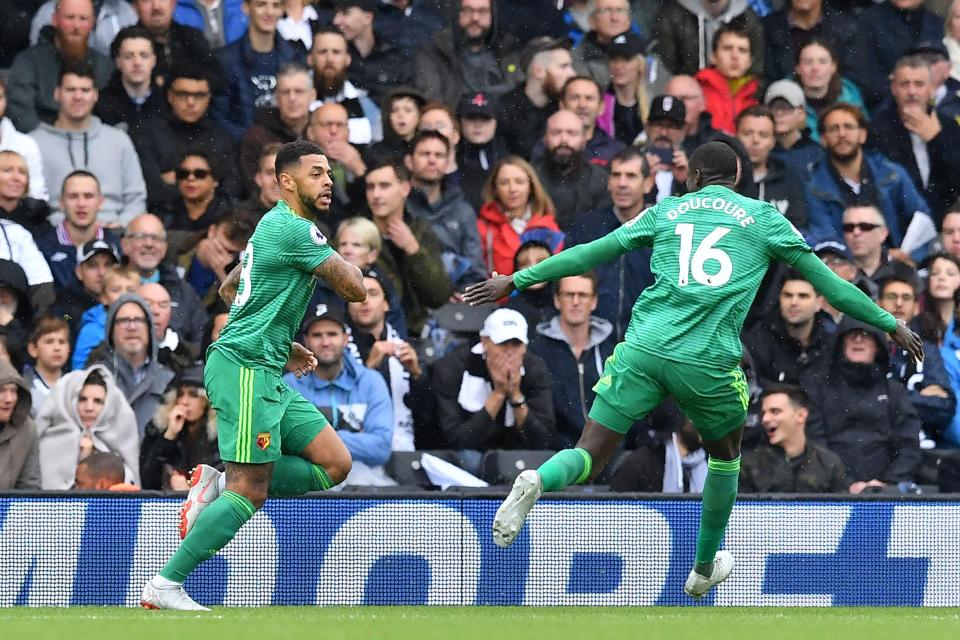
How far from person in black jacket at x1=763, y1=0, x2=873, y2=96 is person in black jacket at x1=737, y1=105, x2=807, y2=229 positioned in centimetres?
99

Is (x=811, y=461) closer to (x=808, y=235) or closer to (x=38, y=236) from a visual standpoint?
(x=808, y=235)

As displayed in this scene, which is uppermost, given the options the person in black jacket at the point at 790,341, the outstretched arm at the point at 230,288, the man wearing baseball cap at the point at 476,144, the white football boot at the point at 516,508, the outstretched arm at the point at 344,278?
the man wearing baseball cap at the point at 476,144

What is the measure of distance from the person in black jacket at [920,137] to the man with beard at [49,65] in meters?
6.47

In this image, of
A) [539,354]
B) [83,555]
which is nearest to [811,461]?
[539,354]

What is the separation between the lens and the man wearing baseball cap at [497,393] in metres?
11.9

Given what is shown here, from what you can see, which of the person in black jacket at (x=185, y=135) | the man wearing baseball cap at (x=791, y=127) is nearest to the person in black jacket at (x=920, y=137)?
the man wearing baseball cap at (x=791, y=127)

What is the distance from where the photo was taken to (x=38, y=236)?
40.2 feet

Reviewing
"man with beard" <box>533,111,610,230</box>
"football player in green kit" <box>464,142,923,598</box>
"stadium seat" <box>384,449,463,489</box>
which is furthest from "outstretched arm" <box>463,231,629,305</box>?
"man with beard" <box>533,111,610,230</box>

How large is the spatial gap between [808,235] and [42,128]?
19.8ft

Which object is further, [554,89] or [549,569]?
[554,89]

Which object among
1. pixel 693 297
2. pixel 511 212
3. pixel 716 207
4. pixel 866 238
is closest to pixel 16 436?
pixel 511 212

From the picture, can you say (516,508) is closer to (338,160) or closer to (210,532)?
(210,532)

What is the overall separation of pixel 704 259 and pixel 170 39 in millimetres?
6636

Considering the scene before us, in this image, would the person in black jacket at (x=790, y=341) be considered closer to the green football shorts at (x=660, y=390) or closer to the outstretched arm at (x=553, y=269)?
the green football shorts at (x=660, y=390)
